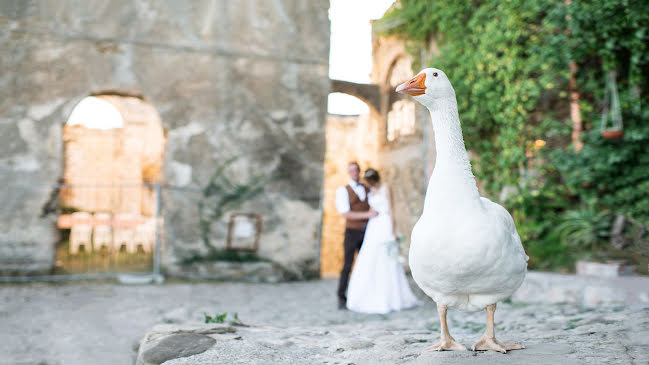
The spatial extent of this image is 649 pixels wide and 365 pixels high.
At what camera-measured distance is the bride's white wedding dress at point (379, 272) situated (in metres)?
5.16

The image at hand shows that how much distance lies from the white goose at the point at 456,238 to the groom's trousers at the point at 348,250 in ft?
9.38

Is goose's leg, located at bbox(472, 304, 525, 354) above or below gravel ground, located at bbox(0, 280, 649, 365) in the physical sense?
above

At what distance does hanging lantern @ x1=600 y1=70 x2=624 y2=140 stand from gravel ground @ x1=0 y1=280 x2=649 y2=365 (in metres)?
2.21

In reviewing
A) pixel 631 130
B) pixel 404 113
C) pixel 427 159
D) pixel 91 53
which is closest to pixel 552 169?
pixel 631 130

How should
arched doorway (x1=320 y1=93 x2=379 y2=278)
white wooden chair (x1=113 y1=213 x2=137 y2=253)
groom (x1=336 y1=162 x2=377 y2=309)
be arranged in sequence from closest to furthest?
groom (x1=336 y1=162 x2=377 y2=309)
white wooden chair (x1=113 y1=213 x2=137 y2=253)
arched doorway (x1=320 y1=93 x2=379 y2=278)

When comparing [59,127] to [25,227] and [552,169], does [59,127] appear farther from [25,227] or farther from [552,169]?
[552,169]

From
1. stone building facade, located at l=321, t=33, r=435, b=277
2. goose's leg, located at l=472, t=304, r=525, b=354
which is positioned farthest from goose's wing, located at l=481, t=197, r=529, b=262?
stone building facade, located at l=321, t=33, r=435, b=277

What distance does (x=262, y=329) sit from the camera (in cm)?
349

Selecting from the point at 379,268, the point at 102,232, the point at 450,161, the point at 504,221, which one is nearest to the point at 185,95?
the point at 102,232

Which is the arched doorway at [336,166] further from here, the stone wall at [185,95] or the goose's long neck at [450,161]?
the goose's long neck at [450,161]

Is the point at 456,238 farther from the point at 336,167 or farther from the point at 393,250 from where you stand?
the point at 336,167

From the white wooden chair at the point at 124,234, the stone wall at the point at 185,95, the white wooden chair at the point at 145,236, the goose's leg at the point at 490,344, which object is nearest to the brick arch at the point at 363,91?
the stone wall at the point at 185,95

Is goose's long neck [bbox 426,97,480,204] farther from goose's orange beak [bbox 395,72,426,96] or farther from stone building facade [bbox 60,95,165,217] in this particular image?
stone building facade [bbox 60,95,165,217]

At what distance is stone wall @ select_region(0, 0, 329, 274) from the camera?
651cm
